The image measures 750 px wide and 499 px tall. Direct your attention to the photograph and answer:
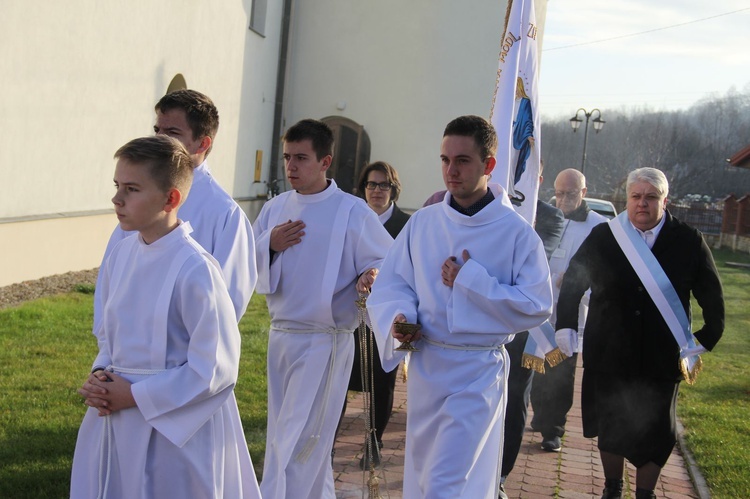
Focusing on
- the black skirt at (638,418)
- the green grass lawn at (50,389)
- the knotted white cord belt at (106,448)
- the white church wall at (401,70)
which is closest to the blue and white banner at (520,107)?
the black skirt at (638,418)

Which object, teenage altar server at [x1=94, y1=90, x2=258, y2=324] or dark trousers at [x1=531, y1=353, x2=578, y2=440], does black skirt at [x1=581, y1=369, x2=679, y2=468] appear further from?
teenage altar server at [x1=94, y1=90, x2=258, y2=324]

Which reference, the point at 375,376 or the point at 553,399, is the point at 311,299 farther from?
the point at 553,399

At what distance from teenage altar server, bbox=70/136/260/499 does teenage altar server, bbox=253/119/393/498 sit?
77.1 inches

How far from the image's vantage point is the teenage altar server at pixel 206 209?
14.8ft

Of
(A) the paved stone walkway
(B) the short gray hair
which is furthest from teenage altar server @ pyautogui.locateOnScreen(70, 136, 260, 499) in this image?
(B) the short gray hair

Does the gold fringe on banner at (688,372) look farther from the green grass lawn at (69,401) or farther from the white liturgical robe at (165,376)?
the white liturgical robe at (165,376)

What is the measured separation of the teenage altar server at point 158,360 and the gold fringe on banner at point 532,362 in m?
→ 3.40

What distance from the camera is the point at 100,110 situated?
1448 centimetres

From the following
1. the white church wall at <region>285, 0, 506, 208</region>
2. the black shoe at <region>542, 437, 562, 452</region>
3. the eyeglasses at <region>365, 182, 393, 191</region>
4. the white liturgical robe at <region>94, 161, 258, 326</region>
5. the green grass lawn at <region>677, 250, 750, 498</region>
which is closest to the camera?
the white liturgical robe at <region>94, 161, 258, 326</region>

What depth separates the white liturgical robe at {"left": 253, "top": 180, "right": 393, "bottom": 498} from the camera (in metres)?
5.47

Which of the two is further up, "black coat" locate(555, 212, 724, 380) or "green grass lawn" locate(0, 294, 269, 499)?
"black coat" locate(555, 212, 724, 380)

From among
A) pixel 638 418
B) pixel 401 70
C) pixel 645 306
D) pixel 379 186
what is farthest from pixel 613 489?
pixel 401 70

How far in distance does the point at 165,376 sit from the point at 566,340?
3631 millimetres

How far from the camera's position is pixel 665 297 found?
5832 millimetres
